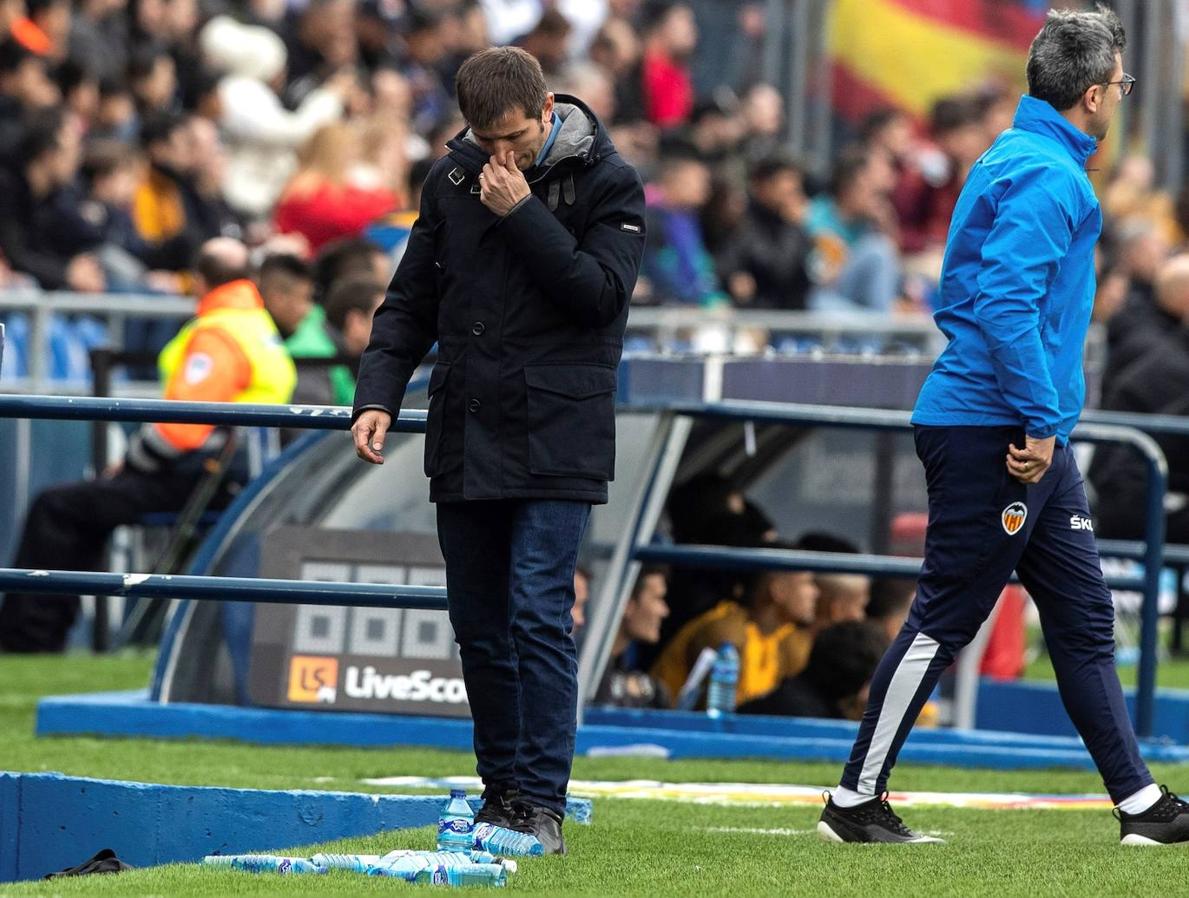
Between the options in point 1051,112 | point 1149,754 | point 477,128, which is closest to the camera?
point 477,128

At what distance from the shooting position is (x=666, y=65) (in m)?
22.0

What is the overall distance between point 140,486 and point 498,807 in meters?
6.72

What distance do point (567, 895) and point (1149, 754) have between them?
13.5 feet

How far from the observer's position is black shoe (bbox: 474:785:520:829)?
6141 mm

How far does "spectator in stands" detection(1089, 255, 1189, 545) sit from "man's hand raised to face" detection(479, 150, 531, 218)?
6976 millimetres

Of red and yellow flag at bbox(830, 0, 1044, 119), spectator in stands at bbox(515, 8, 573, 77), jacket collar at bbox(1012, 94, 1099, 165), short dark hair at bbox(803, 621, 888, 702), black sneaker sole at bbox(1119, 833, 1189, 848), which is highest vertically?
red and yellow flag at bbox(830, 0, 1044, 119)

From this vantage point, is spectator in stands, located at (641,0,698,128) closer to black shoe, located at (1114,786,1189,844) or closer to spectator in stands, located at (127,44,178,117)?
spectator in stands, located at (127,44,178,117)

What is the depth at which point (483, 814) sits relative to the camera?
618cm

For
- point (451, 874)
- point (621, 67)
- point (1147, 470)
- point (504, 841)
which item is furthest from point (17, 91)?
point (451, 874)

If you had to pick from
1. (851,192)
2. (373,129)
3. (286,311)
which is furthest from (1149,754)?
(851,192)

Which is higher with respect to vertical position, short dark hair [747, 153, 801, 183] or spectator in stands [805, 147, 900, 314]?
short dark hair [747, 153, 801, 183]

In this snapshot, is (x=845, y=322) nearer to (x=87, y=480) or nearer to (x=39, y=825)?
(x=87, y=480)

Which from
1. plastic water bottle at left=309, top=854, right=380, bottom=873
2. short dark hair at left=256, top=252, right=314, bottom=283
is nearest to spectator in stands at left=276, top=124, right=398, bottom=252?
short dark hair at left=256, top=252, right=314, bottom=283

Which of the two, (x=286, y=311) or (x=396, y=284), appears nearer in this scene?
Answer: (x=396, y=284)
